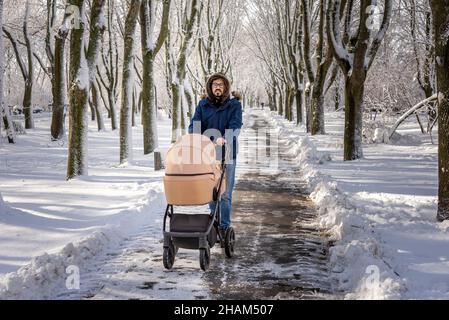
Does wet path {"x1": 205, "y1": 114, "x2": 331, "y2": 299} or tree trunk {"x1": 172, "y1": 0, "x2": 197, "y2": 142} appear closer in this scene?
wet path {"x1": 205, "y1": 114, "x2": 331, "y2": 299}

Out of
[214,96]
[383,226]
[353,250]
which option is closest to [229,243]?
[353,250]

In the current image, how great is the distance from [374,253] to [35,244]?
4.01 metres

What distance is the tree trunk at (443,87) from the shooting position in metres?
6.93

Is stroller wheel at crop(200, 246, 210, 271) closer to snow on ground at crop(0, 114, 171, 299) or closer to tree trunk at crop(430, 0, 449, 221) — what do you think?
snow on ground at crop(0, 114, 171, 299)

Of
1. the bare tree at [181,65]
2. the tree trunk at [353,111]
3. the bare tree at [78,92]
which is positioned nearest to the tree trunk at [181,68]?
the bare tree at [181,65]

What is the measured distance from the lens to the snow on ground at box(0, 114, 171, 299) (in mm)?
5137

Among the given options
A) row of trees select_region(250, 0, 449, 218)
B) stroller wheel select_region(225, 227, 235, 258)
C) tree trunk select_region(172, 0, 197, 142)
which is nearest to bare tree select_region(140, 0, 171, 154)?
tree trunk select_region(172, 0, 197, 142)

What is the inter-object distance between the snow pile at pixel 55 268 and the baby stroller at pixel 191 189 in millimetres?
1045

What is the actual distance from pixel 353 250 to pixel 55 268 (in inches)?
126

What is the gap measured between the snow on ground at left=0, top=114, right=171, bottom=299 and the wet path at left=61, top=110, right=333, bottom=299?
26 cm

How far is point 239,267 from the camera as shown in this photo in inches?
224

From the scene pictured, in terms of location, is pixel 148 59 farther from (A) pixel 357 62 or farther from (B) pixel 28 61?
(B) pixel 28 61

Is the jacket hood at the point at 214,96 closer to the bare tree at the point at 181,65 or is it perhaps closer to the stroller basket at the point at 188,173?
the stroller basket at the point at 188,173

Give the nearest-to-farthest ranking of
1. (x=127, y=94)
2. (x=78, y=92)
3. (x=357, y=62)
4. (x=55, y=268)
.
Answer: (x=55, y=268) → (x=78, y=92) → (x=357, y=62) → (x=127, y=94)
